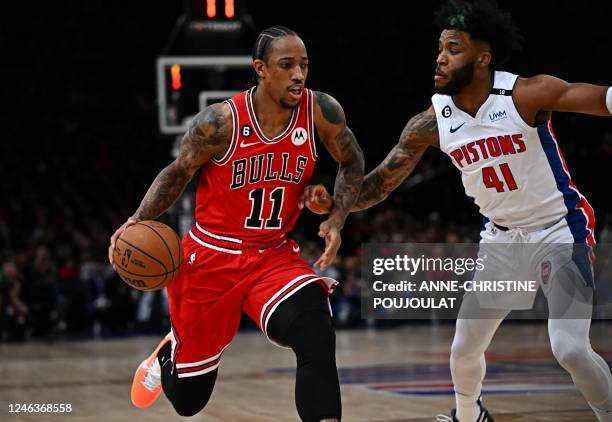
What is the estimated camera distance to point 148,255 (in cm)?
465

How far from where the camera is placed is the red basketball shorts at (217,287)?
472 centimetres

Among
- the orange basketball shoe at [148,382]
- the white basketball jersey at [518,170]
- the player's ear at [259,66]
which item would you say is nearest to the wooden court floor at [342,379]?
the orange basketball shoe at [148,382]

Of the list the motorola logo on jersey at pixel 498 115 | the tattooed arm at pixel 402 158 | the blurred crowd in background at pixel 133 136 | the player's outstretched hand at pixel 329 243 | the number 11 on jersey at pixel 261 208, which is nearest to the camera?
the player's outstretched hand at pixel 329 243

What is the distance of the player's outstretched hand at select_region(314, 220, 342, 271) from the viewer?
4.65 metres

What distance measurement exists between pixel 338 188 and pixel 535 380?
12.6 ft

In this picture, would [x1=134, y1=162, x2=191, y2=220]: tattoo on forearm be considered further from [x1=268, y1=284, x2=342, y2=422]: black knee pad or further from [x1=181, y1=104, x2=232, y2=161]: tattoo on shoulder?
[x1=268, y1=284, x2=342, y2=422]: black knee pad

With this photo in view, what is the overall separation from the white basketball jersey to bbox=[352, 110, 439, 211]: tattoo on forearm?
12.5 inches

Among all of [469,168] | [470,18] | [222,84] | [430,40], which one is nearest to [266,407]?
[469,168]

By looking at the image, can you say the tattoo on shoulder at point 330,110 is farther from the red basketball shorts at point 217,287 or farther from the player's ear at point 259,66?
the red basketball shorts at point 217,287

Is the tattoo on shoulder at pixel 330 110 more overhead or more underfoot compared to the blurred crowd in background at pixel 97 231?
more overhead

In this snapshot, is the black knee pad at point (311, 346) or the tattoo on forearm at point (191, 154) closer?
the black knee pad at point (311, 346)

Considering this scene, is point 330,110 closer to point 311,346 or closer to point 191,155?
point 191,155

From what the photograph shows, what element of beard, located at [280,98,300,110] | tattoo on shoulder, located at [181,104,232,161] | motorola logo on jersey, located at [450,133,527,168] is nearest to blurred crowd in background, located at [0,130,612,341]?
motorola logo on jersey, located at [450,133,527,168]

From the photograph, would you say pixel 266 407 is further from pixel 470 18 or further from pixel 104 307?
pixel 104 307
